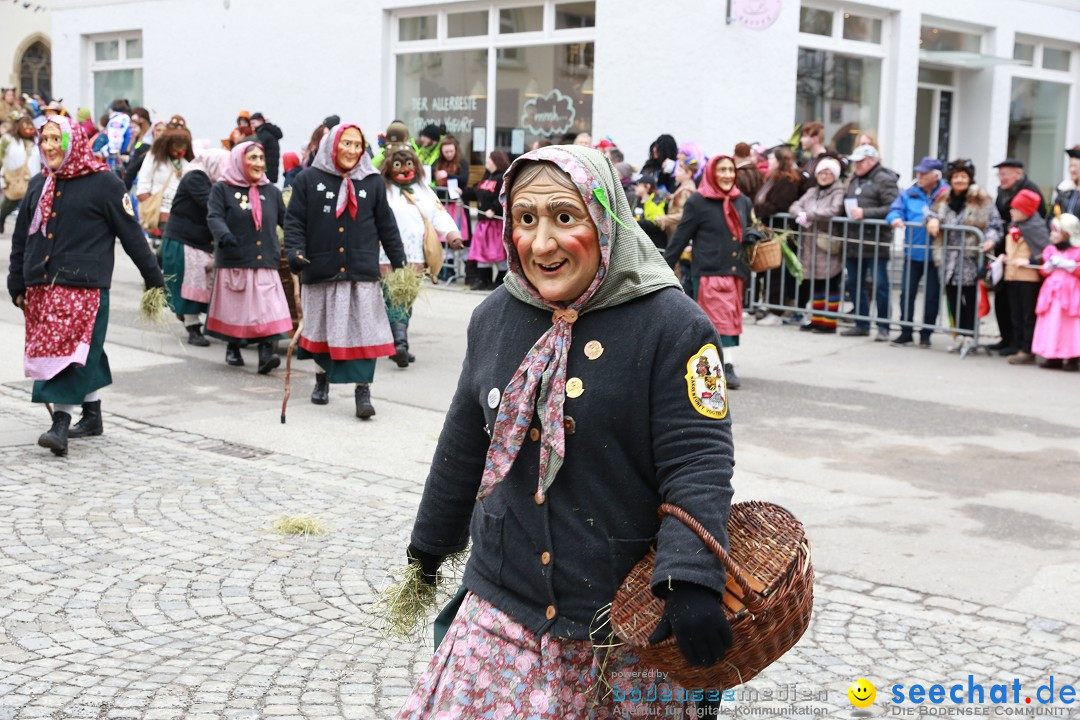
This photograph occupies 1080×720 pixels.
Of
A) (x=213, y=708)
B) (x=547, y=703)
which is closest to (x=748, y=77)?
(x=213, y=708)

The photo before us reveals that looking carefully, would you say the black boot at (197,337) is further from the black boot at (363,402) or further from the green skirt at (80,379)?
the green skirt at (80,379)

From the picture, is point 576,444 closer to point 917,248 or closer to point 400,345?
point 400,345

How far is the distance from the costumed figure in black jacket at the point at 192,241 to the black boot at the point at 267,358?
34.2 inches

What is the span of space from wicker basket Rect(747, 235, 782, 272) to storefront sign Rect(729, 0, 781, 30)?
6.60 meters

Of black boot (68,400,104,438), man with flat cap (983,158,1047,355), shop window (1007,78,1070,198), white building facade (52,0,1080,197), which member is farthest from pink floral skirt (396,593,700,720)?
shop window (1007,78,1070,198)

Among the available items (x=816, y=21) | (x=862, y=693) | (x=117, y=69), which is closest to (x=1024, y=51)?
(x=816, y=21)

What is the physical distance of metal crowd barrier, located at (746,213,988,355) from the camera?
42.0 ft

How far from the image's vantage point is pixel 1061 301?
462 inches

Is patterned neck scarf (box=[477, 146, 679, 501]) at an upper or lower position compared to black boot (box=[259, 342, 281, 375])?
upper

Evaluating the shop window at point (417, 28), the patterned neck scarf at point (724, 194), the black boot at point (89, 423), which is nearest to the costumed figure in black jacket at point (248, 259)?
the black boot at point (89, 423)

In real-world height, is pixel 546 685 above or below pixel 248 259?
below

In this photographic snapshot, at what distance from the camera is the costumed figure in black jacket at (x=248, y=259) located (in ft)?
34.4

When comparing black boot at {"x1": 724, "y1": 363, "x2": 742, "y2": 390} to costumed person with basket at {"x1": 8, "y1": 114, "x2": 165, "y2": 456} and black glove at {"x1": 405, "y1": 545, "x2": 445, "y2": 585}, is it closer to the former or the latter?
costumed person with basket at {"x1": 8, "y1": 114, "x2": 165, "y2": 456}

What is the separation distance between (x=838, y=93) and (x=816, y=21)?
42.6 inches
